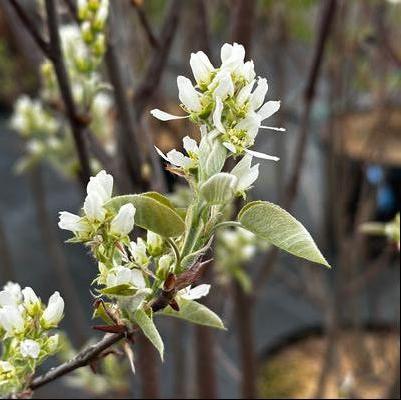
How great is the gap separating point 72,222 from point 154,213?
0.05 meters

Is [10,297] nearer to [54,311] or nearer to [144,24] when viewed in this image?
[54,311]

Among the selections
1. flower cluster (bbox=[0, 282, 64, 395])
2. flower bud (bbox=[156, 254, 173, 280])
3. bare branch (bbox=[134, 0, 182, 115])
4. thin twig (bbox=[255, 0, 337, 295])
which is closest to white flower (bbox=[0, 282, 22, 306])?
flower cluster (bbox=[0, 282, 64, 395])

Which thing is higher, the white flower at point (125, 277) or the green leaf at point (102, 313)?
the white flower at point (125, 277)

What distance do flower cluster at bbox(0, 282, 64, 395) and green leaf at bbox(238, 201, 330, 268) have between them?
5.3 inches

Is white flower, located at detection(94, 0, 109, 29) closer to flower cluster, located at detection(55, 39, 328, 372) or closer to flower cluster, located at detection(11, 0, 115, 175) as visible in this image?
flower cluster, located at detection(11, 0, 115, 175)

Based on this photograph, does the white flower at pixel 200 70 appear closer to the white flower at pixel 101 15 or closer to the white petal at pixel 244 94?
the white petal at pixel 244 94

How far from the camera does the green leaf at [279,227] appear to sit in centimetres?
39

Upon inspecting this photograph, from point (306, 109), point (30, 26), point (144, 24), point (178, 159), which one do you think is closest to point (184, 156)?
point (178, 159)

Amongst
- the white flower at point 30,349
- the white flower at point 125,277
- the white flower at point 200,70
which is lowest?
the white flower at point 30,349

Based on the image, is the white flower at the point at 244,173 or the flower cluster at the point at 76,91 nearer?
the white flower at the point at 244,173

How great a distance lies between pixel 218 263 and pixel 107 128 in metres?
0.31

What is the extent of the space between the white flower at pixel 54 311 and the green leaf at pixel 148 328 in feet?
0.24

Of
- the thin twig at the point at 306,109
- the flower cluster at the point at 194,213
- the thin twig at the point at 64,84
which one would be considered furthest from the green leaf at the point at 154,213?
the thin twig at the point at 306,109

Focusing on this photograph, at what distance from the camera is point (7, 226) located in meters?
2.56
